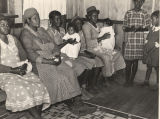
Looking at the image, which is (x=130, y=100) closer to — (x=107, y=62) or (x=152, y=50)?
(x=107, y=62)

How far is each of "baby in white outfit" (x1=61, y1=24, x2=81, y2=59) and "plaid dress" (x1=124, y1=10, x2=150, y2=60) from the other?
1.10 m

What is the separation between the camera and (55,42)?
12.9 feet

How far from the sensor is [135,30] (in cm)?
466

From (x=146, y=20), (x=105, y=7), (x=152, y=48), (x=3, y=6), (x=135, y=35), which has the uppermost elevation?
(x=105, y=7)

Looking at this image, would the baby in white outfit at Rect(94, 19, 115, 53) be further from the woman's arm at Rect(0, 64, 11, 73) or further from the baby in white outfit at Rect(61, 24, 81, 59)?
the woman's arm at Rect(0, 64, 11, 73)

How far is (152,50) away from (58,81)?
205 centimetres

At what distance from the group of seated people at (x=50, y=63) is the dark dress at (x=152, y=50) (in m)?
0.62

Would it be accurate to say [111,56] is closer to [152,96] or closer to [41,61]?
[152,96]

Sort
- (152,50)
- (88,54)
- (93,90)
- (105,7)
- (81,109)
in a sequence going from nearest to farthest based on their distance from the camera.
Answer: (81,109) → (88,54) → (93,90) → (152,50) → (105,7)

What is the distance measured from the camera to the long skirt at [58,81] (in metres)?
3.29

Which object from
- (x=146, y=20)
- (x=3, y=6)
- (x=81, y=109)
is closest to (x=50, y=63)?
(x=81, y=109)

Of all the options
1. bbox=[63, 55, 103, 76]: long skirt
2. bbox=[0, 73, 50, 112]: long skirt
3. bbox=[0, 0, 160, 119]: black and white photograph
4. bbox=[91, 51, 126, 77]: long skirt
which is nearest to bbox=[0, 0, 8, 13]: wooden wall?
bbox=[0, 0, 160, 119]: black and white photograph

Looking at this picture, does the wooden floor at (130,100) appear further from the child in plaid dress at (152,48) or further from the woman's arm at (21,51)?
the woman's arm at (21,51)

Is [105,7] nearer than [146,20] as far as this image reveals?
No
